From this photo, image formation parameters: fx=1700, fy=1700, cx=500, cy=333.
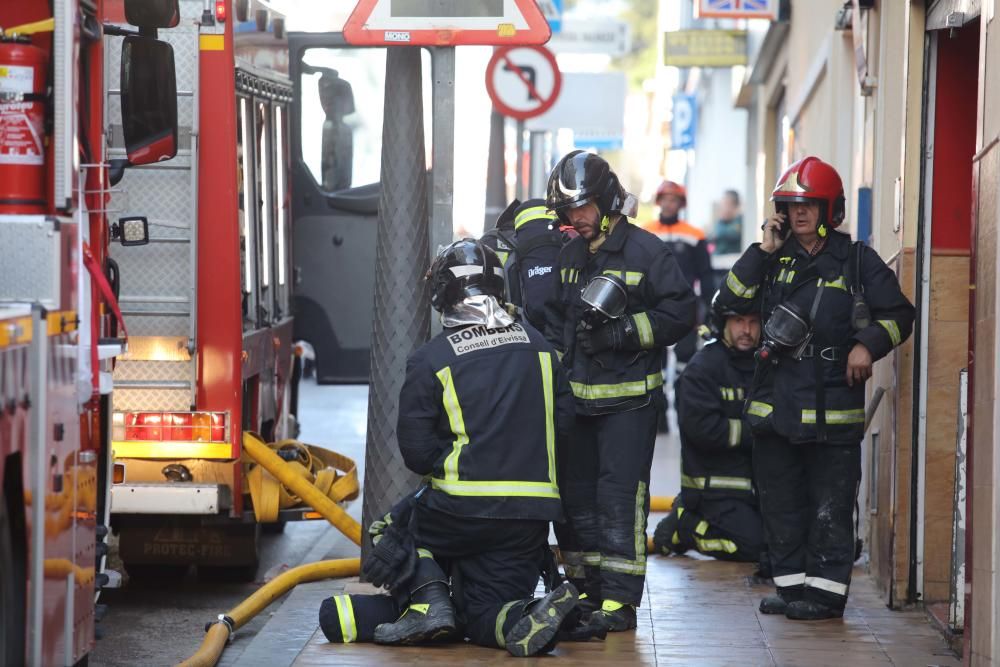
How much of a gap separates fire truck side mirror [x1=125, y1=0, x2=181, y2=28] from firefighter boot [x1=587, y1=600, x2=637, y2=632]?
2839 millimetres

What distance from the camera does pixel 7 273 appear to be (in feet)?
16.5

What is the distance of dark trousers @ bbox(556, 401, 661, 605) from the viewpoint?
271 inches

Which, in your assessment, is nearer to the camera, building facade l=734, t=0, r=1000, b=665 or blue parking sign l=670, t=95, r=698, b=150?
building facade l=734, t=0, r=1000, b=665

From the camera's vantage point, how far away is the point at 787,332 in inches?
277

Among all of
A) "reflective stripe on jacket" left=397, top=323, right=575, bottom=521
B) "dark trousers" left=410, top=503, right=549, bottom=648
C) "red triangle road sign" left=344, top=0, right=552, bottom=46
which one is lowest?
"dark trousers" left=410, top=503, right=549, bottom=648

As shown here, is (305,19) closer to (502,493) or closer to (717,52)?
(502,493)

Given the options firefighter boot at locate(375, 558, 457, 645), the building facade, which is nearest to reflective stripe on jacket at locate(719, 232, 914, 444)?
the building facade

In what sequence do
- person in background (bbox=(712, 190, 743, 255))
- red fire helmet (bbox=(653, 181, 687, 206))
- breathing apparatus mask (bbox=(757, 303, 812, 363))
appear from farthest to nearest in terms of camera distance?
1. person in background (bbox=(712, 190, 743, 255))
2. red fire helmet (bbox=(653, 181, 687, 206))
3. breathing apparatus mask (bbox=(757, 303, 812, 363))

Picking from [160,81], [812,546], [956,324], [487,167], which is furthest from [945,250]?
[487,167]

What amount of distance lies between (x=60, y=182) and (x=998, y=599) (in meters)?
3.14

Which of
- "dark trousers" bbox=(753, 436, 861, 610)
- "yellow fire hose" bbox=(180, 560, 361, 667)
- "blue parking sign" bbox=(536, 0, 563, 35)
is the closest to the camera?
"yellow fire hose" bbox=(180, 560, 361, 667)

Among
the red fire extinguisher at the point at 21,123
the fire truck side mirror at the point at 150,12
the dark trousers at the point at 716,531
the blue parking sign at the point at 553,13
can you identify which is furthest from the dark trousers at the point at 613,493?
the blue parking sign at the point at 553,13

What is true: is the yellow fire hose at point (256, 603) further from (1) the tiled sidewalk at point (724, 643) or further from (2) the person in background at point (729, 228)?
(2) the person in background at point (729, 228)

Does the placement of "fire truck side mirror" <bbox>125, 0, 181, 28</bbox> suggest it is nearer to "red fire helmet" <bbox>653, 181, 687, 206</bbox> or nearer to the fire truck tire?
the fire truck tire
